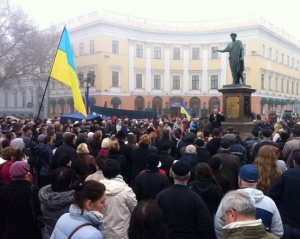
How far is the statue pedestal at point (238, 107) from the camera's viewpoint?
45.4ft

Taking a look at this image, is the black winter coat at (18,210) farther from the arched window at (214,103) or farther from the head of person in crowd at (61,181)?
the arched window at (214,103)

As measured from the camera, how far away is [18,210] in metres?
4.12

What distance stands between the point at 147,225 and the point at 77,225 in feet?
2.31

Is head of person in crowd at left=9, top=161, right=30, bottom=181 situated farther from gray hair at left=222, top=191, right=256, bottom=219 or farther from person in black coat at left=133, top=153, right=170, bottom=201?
Result: gray hair at left=222, top=191, right=256, bottom=219

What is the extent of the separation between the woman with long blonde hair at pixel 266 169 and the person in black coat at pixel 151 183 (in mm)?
1313

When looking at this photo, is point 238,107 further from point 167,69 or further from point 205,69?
point 167,69

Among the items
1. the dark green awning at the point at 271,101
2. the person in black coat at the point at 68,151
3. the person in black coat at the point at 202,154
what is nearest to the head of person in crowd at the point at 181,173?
the person in black coat at the point at 68,151

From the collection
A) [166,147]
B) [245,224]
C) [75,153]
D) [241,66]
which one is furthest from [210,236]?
[241,66]

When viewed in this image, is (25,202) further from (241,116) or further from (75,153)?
(241,116)

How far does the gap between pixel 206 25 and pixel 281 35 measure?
12420 millimetres

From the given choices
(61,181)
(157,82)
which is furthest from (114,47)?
(61,181)

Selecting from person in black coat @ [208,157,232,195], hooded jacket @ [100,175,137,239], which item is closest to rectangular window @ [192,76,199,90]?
person in black coat @ [208,157,232,195]

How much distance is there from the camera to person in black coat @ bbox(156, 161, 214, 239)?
373 cm

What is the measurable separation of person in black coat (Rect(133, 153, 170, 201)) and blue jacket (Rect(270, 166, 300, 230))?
4.88 ft
